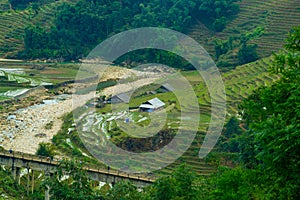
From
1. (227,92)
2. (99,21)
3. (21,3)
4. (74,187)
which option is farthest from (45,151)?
(21,3)

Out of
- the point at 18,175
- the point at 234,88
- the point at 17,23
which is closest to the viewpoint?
the point at 18,175

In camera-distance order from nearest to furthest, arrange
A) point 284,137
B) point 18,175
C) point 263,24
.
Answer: point 284,137 < point 18,175 < point 263,24

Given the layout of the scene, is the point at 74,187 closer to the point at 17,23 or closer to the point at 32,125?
the point at 32,125

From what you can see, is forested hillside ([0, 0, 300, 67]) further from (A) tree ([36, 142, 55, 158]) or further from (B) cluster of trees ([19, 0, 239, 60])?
(A) tree ([36, 142, 55, 158])

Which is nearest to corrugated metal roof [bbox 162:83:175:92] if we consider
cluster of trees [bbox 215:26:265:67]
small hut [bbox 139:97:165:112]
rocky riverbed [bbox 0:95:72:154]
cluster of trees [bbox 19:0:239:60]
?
small hut [bbox 139:97:165:112]

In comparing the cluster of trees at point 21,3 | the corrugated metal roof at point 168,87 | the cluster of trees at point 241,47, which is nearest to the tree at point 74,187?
the corrugated metal roof at point 168,87

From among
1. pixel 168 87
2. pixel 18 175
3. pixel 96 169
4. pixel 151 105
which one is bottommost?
pixel 168 87

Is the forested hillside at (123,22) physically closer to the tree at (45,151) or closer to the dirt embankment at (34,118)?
the dirt embankment at (34,118)

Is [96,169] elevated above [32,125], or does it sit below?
above
